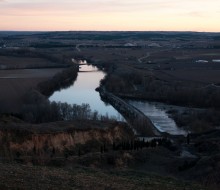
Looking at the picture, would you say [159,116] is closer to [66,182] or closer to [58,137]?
[58,137]

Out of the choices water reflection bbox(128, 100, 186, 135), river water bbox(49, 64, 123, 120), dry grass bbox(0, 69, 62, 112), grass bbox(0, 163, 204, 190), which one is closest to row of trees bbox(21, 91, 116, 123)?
dry grass bbox(0, 69, 62, 112)

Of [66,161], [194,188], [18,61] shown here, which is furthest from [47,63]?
[194,188]

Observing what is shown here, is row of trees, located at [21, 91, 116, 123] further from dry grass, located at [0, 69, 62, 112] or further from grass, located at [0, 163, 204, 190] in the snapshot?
grass, located at [0, 163, 204, 190]

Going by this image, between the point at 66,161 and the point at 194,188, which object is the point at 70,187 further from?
the point at 66,161

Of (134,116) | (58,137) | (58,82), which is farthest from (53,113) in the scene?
(58,82)

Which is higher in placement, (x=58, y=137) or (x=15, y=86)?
(x=58, y=137)

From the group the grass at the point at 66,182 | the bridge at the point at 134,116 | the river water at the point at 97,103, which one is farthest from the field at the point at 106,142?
the bridge at the point at 134,116

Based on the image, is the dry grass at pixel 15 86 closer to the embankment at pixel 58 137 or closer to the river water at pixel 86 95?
the river water at pixel 86 95
